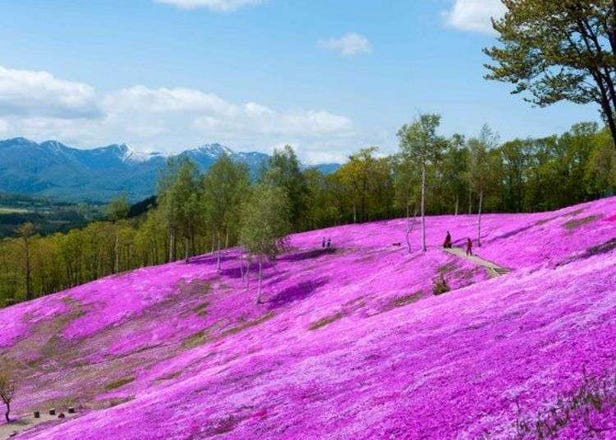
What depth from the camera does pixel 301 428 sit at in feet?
63.9

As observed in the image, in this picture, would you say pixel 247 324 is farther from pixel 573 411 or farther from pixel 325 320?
pixel 573 411

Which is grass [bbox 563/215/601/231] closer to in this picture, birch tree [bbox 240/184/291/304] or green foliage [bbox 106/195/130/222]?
birch tree [bbox 240/184/291/304]

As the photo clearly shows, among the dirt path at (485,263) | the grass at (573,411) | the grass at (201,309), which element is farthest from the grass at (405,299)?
the grass at (573,411)

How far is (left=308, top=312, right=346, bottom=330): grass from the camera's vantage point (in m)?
49.4

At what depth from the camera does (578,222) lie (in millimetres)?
52844

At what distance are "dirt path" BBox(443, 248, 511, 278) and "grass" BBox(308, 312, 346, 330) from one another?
13016 millimetres

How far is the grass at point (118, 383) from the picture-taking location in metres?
51.5

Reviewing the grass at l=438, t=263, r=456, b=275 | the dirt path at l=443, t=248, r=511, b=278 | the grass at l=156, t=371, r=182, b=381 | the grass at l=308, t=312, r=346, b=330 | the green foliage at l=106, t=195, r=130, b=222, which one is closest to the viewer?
the dirt path at l=443, t=248, r=511, b=278

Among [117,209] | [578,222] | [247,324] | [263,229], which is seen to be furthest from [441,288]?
[117,209]

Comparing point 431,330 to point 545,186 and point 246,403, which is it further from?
point 545,186

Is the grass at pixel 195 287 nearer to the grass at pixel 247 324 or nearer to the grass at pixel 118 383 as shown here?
the grass at pixel 247 324

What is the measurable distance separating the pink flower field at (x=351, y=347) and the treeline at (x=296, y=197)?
11849 millimetres

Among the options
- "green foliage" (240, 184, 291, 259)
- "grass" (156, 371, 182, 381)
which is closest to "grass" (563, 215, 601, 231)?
"green foliage" (240, 184, 291, 259)

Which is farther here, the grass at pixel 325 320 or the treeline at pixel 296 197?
the treeline at pixel 296 197
